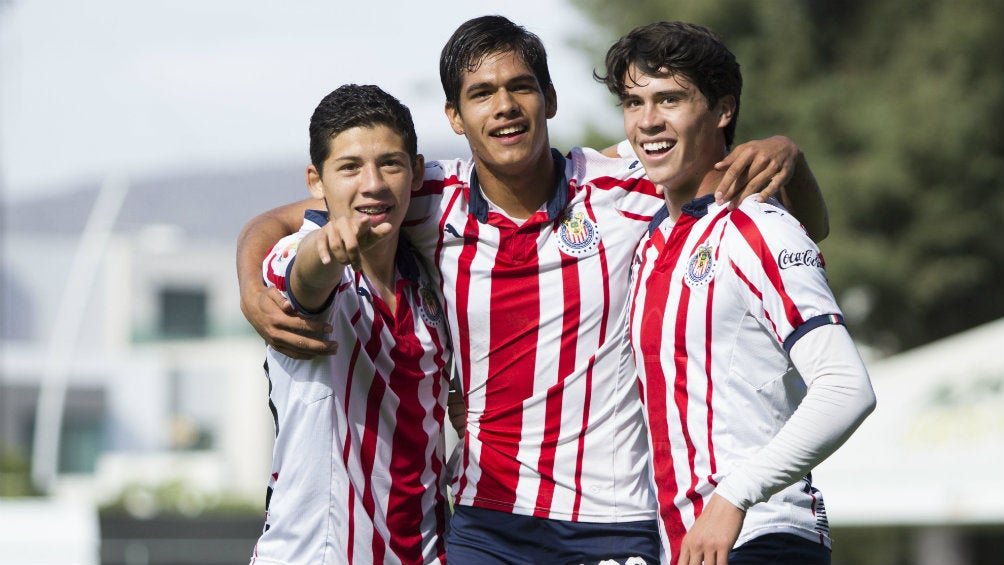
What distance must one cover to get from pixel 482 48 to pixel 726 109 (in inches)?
32.2

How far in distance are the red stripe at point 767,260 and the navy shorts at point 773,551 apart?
1.99 feet

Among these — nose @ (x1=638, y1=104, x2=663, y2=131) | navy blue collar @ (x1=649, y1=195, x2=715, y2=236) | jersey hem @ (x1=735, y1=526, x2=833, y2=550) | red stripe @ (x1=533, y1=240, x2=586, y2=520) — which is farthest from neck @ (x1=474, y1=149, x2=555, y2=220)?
jersey hem @ (x1=735, y1=526, x2=833, y2=550)

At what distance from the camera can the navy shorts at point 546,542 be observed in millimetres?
3945

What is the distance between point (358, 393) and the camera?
384 cm

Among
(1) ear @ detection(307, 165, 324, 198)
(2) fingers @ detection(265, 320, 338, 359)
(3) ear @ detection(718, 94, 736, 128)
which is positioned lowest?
(2) fingers @ detection(265, 320, 338, 359)

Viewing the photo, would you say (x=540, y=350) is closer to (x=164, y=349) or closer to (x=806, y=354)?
(x=806, y=354)

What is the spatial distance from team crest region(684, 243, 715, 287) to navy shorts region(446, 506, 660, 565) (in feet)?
2.88

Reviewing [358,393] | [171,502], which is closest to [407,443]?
[358,393]

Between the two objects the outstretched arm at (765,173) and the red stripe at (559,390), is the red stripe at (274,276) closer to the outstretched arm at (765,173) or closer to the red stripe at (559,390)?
the red stripe at (559,390)

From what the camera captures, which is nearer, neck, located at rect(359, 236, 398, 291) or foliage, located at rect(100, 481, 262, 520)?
neck, located at rect(359, 236, 398, 291)

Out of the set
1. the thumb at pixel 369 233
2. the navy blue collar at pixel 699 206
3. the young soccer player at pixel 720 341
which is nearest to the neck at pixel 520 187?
the young soccer player at pixel 720 341

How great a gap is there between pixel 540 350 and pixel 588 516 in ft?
1.76

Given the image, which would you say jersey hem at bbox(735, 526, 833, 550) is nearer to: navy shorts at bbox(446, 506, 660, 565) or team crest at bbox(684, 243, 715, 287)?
navy shorts at bbox(446, 506, 660, 565)

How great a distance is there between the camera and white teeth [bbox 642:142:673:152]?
3.68m
